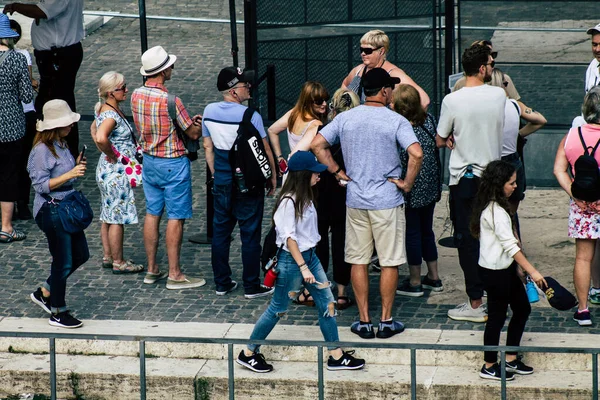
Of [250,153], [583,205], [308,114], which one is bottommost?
[583,205]

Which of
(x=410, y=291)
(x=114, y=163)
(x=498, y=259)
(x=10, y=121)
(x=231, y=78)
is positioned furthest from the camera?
(x=10, y=121)

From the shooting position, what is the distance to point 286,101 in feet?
37.5

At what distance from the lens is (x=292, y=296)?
24.4 feet

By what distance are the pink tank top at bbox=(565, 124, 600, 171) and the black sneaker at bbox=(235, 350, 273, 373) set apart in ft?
7.64

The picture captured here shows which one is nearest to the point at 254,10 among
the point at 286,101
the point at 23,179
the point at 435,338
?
the point at 286,101

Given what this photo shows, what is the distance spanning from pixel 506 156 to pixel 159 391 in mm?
2755

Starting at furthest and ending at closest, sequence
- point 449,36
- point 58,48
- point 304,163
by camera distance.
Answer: point 58,48, point 449,36, point 304,163

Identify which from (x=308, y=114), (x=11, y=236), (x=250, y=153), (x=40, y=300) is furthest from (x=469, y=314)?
(x=11, y=236)

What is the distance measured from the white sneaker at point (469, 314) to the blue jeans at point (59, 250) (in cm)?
246

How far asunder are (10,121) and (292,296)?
362 centimetres

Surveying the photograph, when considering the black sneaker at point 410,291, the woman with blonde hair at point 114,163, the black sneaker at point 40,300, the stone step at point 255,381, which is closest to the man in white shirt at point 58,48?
the woman with blonde hair at point 114,163

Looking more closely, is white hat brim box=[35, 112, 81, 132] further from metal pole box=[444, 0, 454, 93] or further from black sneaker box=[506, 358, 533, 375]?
metal pole box=[444, 0, 454, 93]

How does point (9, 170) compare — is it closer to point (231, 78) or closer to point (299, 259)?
point (231, 78)

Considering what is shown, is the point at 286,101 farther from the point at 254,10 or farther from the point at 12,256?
the point at 12,256
